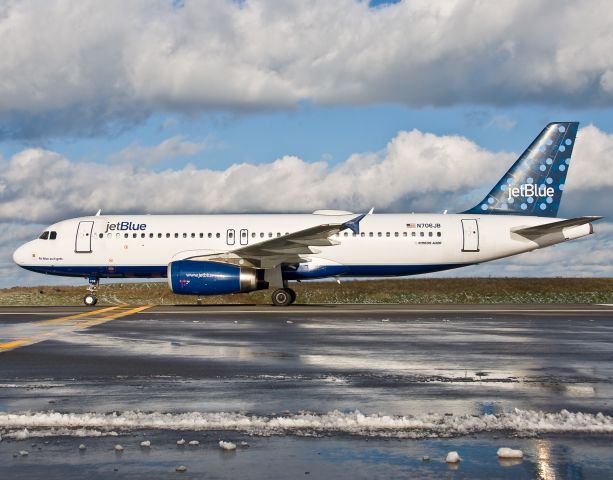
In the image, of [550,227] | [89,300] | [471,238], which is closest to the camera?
[89,300]

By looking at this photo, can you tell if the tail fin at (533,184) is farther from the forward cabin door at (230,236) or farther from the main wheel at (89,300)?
the main wheel at (89,300)

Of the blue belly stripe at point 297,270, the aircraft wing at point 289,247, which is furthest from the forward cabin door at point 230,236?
the blue belly stripe at point 297,270

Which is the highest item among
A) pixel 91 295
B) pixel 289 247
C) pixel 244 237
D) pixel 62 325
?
pixel 244 237

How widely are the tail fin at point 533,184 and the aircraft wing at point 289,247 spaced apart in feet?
23.6

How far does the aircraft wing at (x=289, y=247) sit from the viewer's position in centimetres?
2809

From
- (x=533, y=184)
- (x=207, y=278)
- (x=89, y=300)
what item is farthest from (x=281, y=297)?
(x=533, y=184)

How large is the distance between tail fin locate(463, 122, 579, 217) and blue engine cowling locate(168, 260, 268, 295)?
11164 mm

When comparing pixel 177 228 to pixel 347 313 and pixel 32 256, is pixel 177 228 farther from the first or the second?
pixel 347 313

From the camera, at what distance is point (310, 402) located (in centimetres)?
783

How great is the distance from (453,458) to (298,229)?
26.0 metres

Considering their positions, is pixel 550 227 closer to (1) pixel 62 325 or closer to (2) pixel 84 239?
(2) pixel 84 239

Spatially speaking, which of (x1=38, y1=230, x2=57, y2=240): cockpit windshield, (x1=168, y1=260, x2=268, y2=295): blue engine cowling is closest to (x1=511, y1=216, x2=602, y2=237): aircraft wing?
(x1=168, y1=260, x2=268, y2=295): blue engine cowling

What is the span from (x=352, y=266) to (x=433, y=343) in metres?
16.8

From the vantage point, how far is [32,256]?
3262 centimetres
